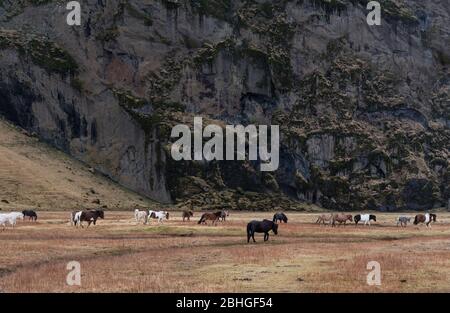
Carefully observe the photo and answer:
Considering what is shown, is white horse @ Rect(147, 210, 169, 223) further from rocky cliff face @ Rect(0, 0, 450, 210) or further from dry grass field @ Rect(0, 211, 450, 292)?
rocky cliff face @ Rect(0, 0, 450, 210)

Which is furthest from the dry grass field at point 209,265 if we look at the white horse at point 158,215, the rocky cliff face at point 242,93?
the rocky cliff face at point 242,93

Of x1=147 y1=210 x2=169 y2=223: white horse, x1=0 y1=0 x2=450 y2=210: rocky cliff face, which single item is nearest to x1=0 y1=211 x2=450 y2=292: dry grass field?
x1=147 y1=210 x2=169 y2=223: white horse

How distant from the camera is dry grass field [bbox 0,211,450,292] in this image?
25391 mm

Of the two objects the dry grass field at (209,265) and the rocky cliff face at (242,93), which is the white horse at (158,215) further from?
the rocky cliff face at (242,93)

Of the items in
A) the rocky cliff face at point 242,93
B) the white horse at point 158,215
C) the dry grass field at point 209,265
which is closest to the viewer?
the dry grass field at point 209,265

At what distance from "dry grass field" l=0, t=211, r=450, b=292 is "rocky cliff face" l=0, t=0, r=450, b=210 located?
105787 millimetres

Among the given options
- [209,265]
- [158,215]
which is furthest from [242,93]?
[209,265]

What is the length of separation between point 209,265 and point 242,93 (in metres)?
143

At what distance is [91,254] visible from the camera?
3941 centimetres

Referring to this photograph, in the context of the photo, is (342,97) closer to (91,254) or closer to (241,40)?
(241,40)

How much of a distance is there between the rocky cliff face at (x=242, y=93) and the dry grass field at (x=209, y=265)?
10579 cm

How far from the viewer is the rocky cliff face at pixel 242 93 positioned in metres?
160

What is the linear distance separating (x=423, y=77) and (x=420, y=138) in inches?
961

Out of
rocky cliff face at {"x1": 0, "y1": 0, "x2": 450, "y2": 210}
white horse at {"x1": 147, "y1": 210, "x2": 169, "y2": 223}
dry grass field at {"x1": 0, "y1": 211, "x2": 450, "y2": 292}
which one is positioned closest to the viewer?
dry grass field at {"x1": 0, "y1": 211, "x2": 450, "y2": 292}
